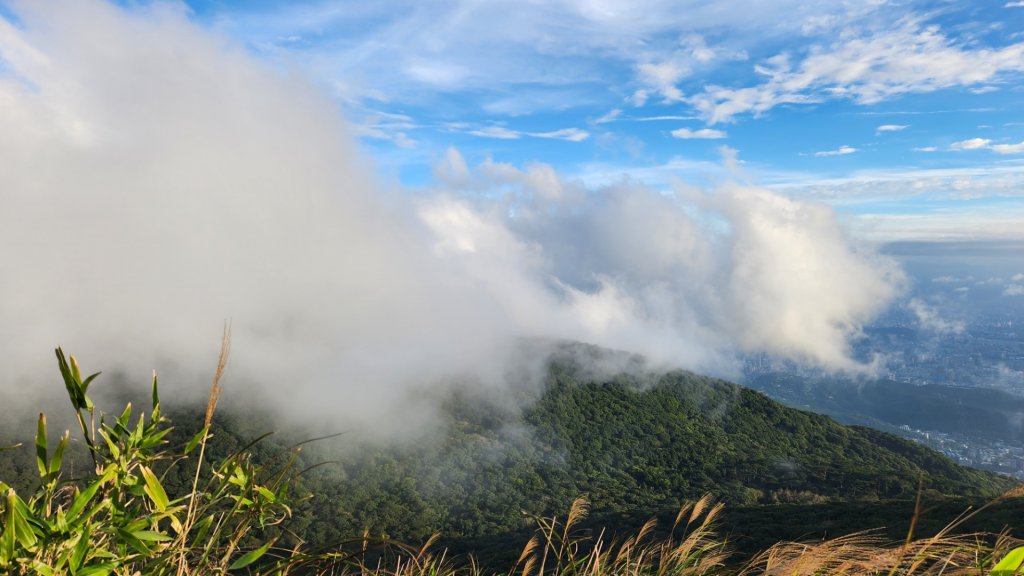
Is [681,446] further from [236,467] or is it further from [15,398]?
[15,398]

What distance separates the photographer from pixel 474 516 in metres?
135

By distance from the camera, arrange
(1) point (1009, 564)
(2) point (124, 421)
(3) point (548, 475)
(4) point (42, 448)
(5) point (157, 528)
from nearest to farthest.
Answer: (4) point (42, 448) → (1) point (1009, 564) → (2) point (124, 421) → (5) point (157, 528) → (3) point (548, 475)

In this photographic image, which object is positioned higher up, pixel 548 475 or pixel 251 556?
pixel 251 556

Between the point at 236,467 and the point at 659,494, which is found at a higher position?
the point at 236,467

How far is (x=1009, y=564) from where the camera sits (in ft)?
7.84

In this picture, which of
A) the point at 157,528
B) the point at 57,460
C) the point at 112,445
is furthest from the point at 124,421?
the point at 157,528

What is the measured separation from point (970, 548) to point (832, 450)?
23293 centimetres

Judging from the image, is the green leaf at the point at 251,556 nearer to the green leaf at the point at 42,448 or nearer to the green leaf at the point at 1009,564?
the green leaf at the point at 42,448

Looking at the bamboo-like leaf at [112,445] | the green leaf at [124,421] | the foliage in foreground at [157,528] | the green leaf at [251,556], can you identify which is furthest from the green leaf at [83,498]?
the green leaf at [251,556]

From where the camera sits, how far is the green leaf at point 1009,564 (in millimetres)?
2363

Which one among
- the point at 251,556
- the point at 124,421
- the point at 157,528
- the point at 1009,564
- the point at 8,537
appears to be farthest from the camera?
the point at 157,528

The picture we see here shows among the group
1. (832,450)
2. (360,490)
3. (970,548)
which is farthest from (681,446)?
(970,548)

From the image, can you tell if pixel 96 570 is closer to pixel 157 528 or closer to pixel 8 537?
pixel 8 537

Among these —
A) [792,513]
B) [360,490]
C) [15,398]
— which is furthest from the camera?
[15,398]
